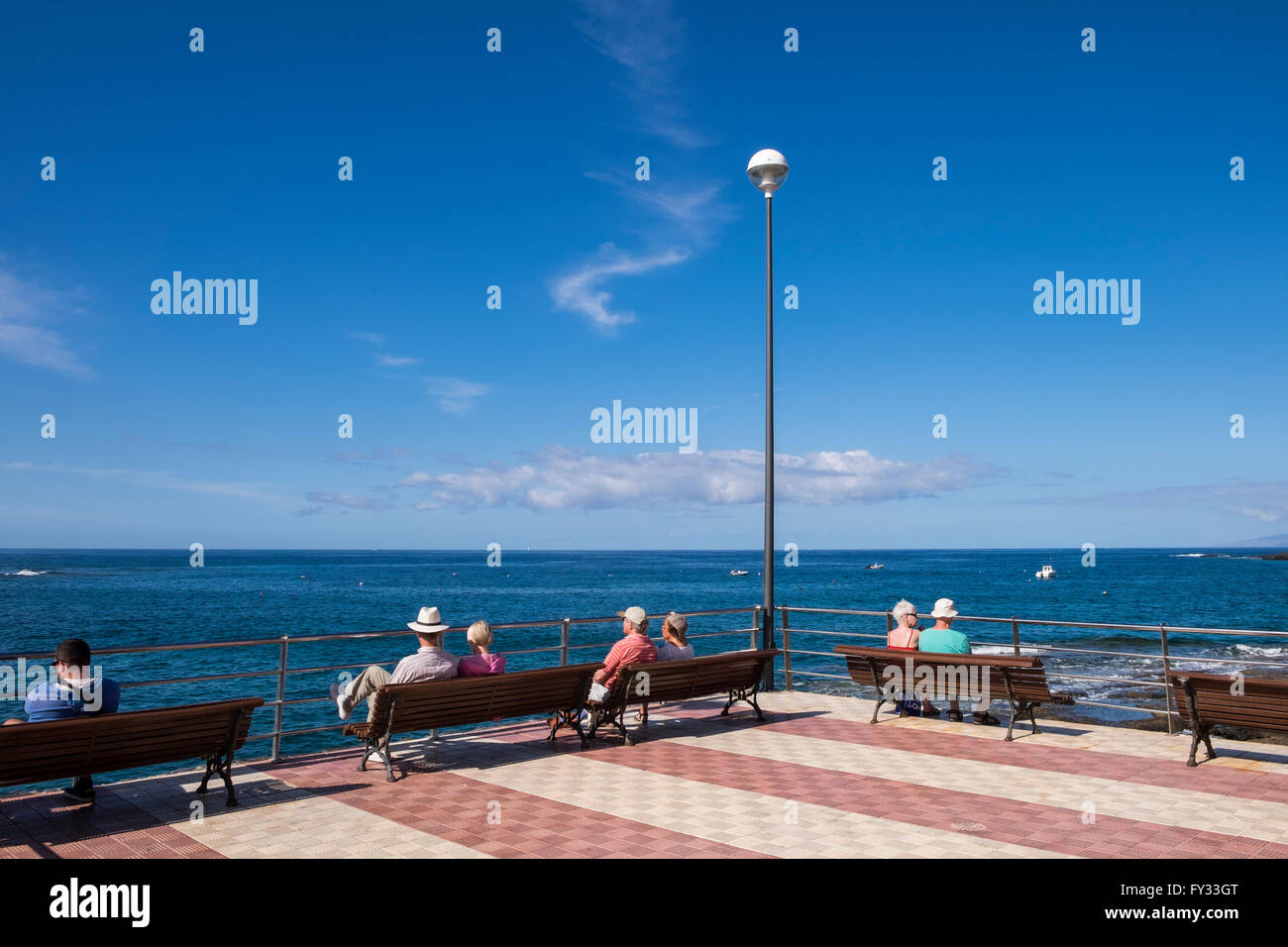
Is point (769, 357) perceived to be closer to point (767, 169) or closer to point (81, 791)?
point (767, 169)

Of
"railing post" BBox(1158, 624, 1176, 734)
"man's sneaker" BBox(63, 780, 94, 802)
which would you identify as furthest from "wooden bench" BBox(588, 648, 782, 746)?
"man's sneaker" BBox(63, 780, 94, 802)

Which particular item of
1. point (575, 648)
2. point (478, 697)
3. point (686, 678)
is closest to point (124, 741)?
point (478, 697)

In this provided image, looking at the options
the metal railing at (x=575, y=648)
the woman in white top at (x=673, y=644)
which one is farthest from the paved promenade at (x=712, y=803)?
the woman in white top at (x=673, y=644)

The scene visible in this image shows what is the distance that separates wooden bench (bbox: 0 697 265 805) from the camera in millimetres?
5703

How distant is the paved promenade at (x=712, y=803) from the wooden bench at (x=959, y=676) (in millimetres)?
492

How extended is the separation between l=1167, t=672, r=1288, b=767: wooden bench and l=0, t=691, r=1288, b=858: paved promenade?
1.52ft

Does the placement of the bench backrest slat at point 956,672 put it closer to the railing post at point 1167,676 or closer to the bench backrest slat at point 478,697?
the railing post at point 1167,676

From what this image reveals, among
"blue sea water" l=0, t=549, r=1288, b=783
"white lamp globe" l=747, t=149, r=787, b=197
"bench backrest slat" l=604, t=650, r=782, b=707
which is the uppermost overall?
"white lamp globe" l=747, t=149, r=787, b=197

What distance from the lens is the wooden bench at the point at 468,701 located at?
7.51 metres

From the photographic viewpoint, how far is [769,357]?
1295 cm

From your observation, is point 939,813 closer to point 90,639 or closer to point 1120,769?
point 1120,769

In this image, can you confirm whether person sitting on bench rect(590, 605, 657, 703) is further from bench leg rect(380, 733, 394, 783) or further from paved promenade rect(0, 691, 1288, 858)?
bench leg rect(380, 733, 394, 783)
